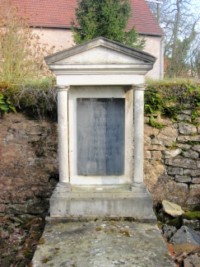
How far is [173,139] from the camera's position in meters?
6.30

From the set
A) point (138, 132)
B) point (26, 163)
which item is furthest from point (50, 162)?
point (138, 132)

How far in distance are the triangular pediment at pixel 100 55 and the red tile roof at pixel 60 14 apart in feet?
33.3

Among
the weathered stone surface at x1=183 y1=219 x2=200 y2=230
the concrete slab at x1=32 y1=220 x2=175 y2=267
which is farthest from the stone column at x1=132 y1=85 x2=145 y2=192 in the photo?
the weathered stone surface at x1=183 y1=219 x2=200 y2=230

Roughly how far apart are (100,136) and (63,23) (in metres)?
10.8

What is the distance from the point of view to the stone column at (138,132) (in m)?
4.93

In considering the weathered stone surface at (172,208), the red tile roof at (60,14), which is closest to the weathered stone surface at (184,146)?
the weathered stone surface at (172,208)

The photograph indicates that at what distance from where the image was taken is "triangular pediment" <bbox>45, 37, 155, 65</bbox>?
15.3 ft

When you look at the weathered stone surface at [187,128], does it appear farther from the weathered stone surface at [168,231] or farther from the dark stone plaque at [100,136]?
the weathered stone surface at [168,231]

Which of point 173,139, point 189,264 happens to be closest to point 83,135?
point 173,139

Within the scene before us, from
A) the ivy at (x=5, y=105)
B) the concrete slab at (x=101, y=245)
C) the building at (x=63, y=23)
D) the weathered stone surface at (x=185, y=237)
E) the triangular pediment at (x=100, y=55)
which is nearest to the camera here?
the concrete slab at (x=101, y=245)

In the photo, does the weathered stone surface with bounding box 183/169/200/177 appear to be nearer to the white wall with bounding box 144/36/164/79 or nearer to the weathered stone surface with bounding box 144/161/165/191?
the weathered stone surface with bounding box 144/161/165/191

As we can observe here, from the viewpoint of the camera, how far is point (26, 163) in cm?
636

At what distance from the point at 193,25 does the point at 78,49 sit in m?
16.7

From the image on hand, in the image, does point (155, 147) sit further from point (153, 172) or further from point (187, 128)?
point (187, 128)
